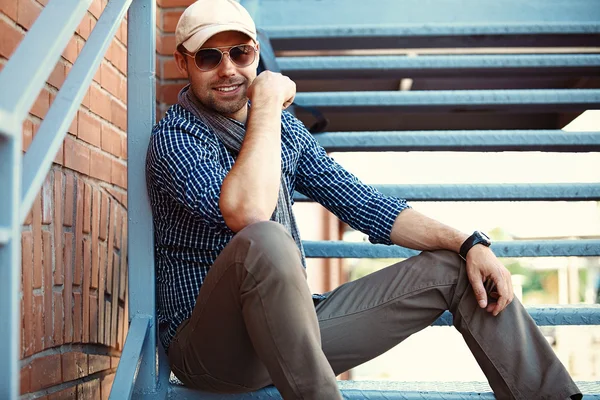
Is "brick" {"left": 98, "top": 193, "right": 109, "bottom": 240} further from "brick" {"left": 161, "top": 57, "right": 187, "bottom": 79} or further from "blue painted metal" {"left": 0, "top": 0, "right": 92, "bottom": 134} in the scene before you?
"blue painted metal" {"left": 0, "top": 0, "right": 92, "bottom": 134}

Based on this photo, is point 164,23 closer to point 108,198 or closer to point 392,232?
point 108,198

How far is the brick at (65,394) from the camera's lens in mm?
1857

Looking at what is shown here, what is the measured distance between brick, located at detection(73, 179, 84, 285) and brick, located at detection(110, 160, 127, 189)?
0.32 metres

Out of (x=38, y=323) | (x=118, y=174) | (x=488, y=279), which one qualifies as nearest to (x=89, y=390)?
(x=38, y=323)

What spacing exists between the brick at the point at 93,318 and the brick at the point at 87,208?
20 cm

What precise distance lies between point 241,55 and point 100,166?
589 millimetres

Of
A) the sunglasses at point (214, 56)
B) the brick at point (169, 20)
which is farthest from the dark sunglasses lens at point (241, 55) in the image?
the brick at point (169, 20)

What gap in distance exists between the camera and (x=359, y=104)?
299 cm

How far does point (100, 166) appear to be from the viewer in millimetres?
2285

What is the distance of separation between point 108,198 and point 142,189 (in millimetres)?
472

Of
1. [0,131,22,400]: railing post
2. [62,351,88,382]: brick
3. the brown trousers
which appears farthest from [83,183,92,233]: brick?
[0,131,22,400]: railing post

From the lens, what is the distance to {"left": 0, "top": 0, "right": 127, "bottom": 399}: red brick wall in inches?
68.7

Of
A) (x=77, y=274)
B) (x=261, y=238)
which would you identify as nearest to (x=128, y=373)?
(x=77, y=274)

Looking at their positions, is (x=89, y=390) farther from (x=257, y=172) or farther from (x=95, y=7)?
(x=95, y=7)
